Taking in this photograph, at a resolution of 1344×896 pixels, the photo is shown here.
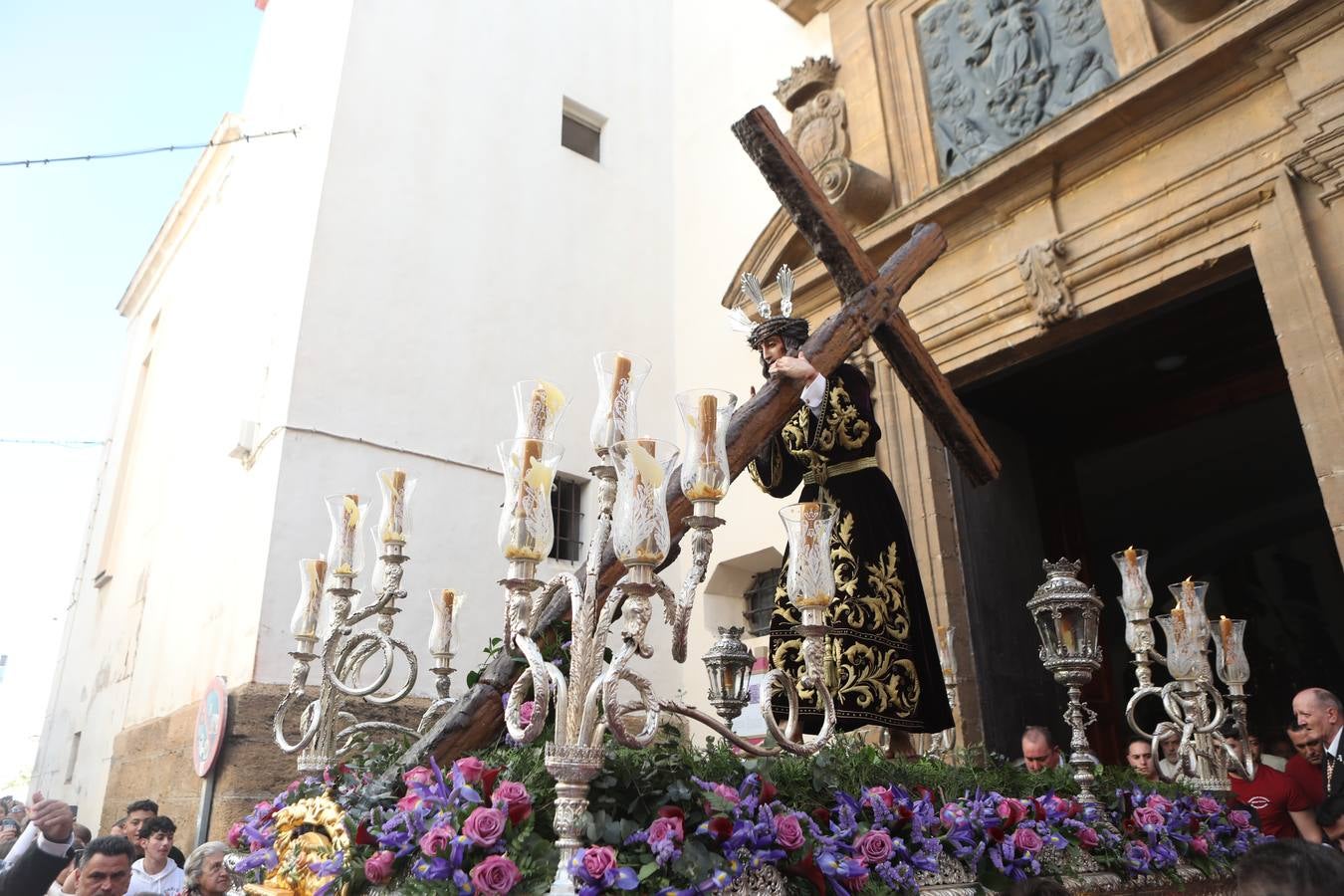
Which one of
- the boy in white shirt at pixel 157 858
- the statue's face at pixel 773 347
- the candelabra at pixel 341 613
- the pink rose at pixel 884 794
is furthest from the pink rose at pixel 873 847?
the boy in white shirt at pixel 157 858

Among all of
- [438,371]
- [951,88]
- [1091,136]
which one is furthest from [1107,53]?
[438,371]

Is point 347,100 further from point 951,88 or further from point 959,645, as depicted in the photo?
point 959,645

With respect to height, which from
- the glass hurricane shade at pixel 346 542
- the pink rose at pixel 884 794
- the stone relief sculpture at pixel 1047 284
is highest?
the stone relief sculpture at pixel 1047 284

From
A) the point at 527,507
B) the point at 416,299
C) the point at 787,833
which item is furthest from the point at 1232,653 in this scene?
the point at 416,299

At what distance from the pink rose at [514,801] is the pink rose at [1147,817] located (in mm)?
1918

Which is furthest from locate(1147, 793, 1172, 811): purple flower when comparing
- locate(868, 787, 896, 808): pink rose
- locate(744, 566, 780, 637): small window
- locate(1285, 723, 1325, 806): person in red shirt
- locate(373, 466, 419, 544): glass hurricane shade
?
locate(744, 566, 780, 637): small window

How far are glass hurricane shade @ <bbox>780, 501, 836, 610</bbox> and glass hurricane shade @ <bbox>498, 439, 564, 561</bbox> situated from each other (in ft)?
2.08

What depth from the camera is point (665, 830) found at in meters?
1.66

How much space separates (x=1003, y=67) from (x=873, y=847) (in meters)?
5.66

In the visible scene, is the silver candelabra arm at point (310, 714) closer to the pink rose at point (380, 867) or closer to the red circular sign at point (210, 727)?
the pink rose at point (380, 867)

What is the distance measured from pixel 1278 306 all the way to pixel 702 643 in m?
4.68

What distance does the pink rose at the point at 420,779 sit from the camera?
1.87 m

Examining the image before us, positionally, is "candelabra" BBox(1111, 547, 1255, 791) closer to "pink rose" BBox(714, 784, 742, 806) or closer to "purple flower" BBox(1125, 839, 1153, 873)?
"purple flower" BBox(1125, 839, 1153, 873)

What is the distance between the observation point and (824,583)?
220cm
